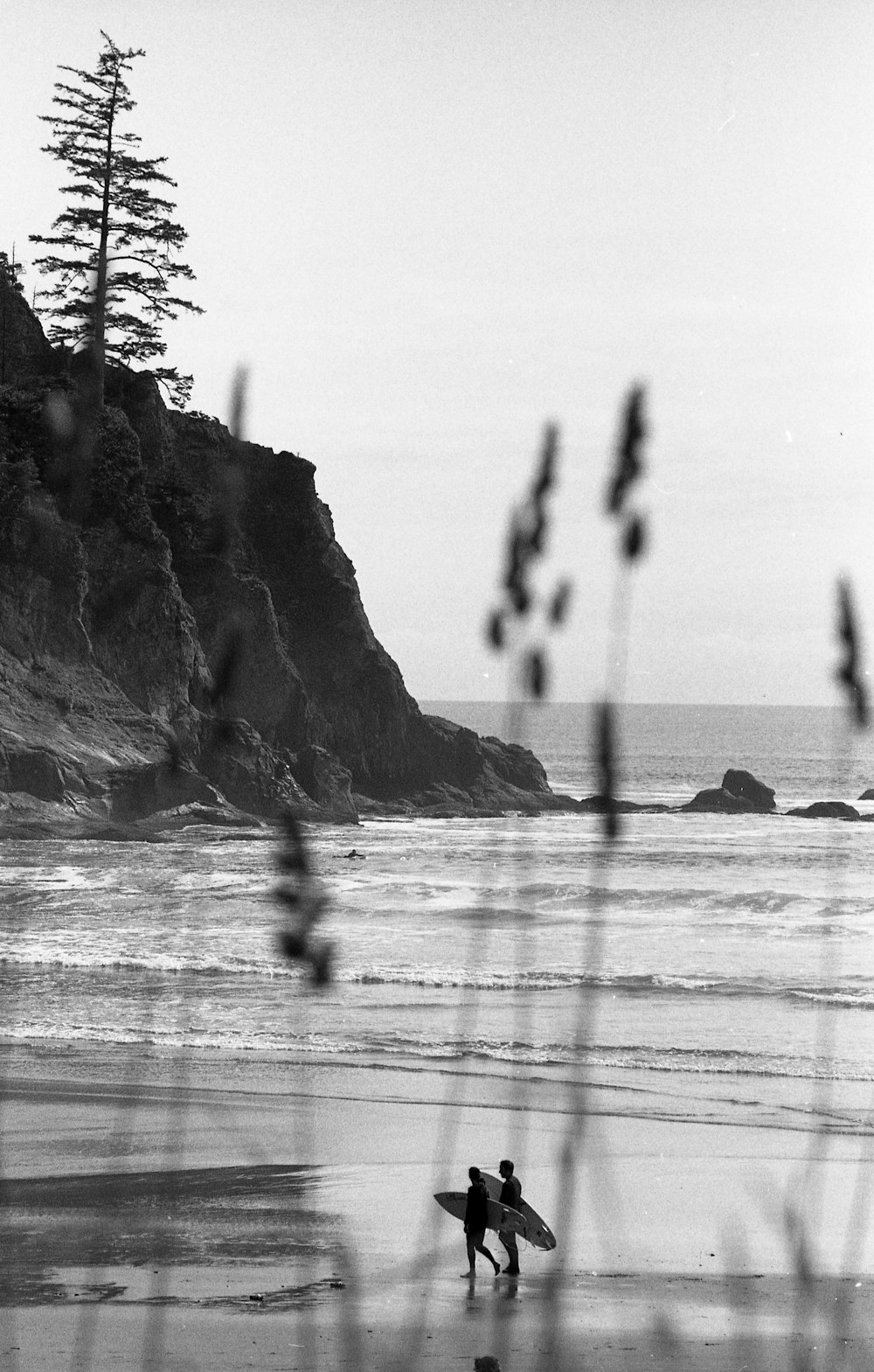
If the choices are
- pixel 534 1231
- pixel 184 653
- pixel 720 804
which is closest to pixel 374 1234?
pixel 534 1231

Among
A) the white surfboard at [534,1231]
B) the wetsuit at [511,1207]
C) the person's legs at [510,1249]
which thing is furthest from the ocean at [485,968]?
the person's legs at [510,1249]

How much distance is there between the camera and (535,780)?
6450 centimetres

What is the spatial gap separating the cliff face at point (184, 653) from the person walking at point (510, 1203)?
3102 cm

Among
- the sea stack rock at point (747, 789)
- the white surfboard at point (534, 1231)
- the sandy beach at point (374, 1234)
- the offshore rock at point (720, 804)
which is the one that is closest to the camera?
the sandy beach at point (374, 1234)

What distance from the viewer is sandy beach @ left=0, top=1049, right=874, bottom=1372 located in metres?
7.91

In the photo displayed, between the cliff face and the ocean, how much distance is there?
4.68 m

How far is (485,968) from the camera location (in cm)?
2297

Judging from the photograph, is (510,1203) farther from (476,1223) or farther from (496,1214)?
(476,1223)

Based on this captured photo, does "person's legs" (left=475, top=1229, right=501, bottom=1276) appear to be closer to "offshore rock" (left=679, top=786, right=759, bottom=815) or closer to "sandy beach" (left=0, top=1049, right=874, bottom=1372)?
"sandy beach" (left=0, top=1049, right=874, bottom=1372)

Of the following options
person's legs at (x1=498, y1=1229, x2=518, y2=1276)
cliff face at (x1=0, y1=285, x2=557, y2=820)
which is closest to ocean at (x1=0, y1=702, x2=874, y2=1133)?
person's legs at (x1=498, y1=1229, x2=518, y2=1276)

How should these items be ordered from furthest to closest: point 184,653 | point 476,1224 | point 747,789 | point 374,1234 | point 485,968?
point 747,789, point 184,653, point 485,968, point 374,1234, point 476,1224

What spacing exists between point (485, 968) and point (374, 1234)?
41.8 ft

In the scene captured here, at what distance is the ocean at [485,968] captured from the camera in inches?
608

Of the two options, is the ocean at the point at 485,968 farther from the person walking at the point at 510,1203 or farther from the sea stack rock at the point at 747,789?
the sea stack rock at the point at 747,789
